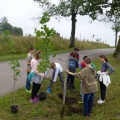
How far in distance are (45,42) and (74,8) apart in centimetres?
1971

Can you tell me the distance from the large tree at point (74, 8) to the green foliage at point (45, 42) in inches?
626

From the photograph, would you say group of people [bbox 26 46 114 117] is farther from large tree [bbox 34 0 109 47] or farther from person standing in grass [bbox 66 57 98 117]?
large tree [bbox 34 0 109 47]

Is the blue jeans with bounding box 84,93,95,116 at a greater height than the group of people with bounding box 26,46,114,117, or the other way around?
the group of people with bounding box 26,46,114,117

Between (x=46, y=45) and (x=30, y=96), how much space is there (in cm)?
222

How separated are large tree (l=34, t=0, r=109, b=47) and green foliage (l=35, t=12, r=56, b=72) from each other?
15904 millimetres

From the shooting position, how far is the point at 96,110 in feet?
22.6

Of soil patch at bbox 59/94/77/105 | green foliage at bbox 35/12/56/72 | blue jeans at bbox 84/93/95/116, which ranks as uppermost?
green foliage at bbox 35/12/56/72

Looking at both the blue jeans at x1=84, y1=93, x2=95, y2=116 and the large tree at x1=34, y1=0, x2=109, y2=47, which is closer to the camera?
the blue jeans at x1=84, y1=93, x2=95, y2=116

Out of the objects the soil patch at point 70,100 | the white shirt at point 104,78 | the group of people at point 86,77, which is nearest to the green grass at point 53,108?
the soil patch at point 70,100

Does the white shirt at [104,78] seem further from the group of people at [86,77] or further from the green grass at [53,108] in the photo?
the green grass at [53,108]

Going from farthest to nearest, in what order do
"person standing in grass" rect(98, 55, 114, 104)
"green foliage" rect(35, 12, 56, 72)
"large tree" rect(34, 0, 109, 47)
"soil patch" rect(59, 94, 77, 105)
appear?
"large tree" rect(34, 0, 109, 47), "soil patch" rect(59, 94, 77, 105), "person standing in grass" rect(98, 55, 114, 104), "green foliage" rect(35, 12, 56, 72)

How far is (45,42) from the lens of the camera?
6.14 meters

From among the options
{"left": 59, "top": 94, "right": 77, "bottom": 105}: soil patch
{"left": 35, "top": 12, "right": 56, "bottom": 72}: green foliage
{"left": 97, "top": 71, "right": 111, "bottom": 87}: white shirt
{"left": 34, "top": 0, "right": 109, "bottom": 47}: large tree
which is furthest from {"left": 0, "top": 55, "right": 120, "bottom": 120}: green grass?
{"left": 34, "top": 0, "right": 109, "bottom": 47}: large tree

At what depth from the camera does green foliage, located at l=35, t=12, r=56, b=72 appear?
6000 millimetres
